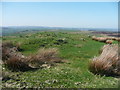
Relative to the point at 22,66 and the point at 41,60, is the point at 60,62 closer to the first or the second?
the point at 41,60

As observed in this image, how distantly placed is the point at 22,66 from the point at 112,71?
3722mm

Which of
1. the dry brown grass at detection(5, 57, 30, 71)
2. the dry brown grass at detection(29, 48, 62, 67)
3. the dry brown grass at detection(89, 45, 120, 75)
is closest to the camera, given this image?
the dry brown grass at detection(89, 45, 120, 75)

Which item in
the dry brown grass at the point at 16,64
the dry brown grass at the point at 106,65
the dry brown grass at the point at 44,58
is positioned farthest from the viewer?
the dry brown grass at the point at 44,58

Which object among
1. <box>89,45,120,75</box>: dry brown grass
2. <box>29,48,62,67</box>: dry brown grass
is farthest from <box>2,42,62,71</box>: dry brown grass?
<box>89,45,120,75</box>: dry brown grass

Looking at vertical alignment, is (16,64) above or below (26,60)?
below

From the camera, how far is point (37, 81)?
5.98 meters

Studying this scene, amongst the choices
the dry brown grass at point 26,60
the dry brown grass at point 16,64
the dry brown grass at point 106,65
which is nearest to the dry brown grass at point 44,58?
the dry brown grass at point 26,60

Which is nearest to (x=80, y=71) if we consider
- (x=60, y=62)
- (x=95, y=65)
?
(x=95, y=65)

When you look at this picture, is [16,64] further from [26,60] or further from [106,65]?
[106,65]

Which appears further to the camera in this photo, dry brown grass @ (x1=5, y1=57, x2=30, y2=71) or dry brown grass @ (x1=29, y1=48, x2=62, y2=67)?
dry brown grass @ (x1=29, y1=48, x2=62, y2=67)

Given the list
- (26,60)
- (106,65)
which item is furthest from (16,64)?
(106,65)

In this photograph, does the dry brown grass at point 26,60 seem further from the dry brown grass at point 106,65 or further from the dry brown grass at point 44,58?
the dry brown grass at point 106,65

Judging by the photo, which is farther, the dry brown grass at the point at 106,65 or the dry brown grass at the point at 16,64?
the dry brown grass at the point at 16,64

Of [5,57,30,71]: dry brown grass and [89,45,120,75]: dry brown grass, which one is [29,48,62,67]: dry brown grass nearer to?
[5,57,30,71]: dry brown grass
